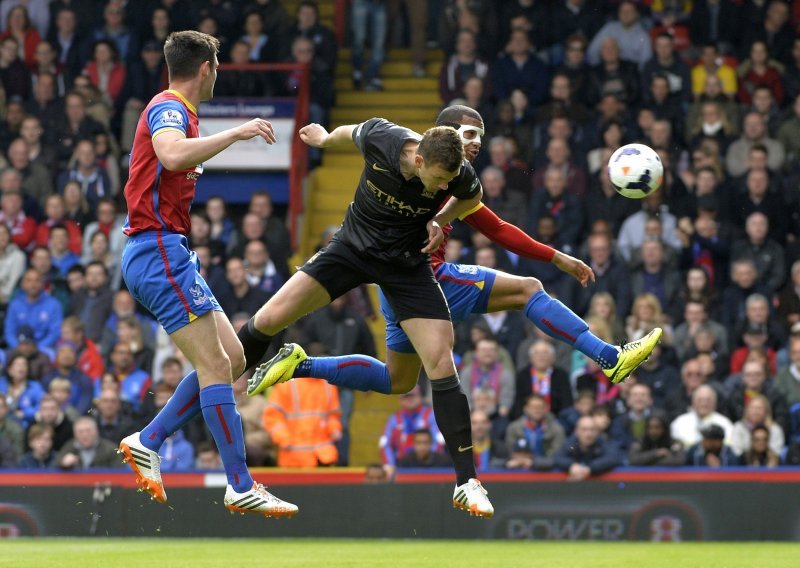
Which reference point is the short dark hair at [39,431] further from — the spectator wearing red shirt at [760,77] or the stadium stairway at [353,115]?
the spectator wearing red shirt at [760,77]

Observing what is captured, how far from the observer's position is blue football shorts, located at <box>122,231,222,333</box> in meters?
8.37

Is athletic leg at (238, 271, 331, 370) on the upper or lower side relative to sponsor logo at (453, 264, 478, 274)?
lower

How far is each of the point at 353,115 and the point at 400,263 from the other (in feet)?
31.5

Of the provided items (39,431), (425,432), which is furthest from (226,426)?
(39,431)

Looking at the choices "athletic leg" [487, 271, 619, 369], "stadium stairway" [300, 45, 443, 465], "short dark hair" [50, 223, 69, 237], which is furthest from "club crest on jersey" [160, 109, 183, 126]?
"short dark hair" [50, 223, 69, 237]

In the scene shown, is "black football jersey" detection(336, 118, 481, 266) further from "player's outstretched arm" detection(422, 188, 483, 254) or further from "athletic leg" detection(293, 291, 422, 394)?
"athletic leg" detection(293, 291, 422, 394)

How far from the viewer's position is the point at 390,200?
29.5ft

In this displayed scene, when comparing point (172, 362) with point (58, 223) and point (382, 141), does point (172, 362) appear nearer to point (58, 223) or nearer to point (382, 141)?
point (58, 223)

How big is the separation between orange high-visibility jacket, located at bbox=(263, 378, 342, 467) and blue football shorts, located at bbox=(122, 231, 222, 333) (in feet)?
17.3

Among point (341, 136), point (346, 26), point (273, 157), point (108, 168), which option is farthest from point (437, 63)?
point (341, 136)

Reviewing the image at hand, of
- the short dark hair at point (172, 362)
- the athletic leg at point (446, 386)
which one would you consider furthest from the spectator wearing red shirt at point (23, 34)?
the athletic leg at point (446, 386)

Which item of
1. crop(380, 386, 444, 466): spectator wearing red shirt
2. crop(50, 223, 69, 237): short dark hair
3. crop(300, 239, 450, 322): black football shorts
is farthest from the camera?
crop(50, 223, 69, 237): short dark hair

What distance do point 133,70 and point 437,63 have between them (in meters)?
3.75

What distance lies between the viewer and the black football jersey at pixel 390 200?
8875 millimetres
